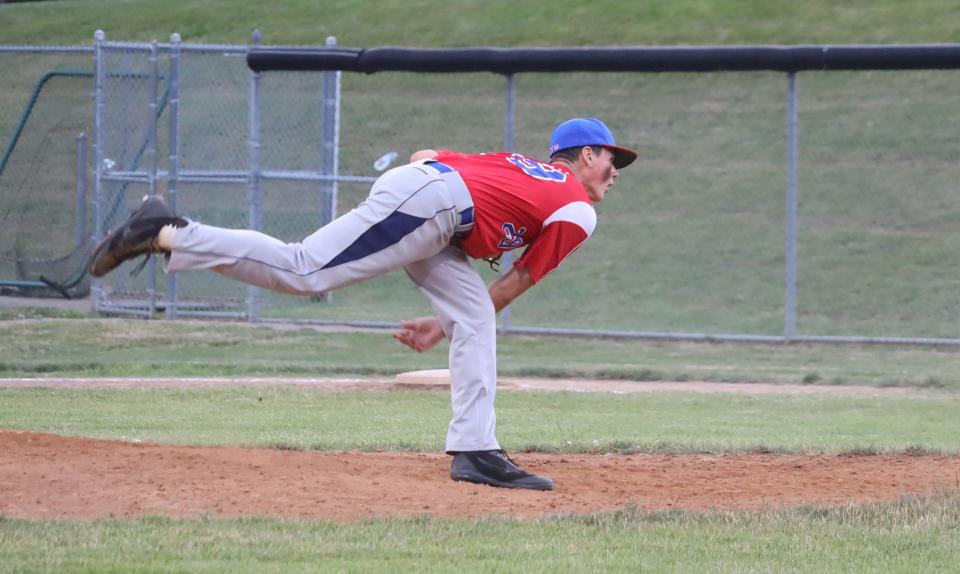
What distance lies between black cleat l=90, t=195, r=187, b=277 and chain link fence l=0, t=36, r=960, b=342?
22.5 ft

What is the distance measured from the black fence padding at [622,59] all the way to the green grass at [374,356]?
111 inches

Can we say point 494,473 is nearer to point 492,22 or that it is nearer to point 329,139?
point 329,139

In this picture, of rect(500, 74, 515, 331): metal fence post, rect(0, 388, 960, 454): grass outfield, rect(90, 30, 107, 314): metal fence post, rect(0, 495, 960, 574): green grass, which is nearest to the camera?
rect(0, 495, 960, 574): green grass

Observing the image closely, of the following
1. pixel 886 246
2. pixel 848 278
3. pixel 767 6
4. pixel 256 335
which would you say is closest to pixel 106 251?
pixel 256 335

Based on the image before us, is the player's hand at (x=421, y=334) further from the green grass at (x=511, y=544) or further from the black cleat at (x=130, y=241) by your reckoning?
the black cleat at (x=130, y=241)

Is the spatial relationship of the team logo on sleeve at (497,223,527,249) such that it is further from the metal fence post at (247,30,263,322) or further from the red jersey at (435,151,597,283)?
the metal fence post at (247,30,263,322)

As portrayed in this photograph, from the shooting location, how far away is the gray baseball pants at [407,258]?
5535 millimetres

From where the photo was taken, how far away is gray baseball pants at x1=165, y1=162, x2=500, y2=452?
554 cm

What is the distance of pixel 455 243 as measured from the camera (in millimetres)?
6234

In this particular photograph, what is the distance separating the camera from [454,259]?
6305mm

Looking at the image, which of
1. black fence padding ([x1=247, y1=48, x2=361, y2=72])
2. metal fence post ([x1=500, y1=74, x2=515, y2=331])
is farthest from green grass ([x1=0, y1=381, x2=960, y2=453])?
black fence padding ([x1=247, y1=48, x2=361, y2=72])

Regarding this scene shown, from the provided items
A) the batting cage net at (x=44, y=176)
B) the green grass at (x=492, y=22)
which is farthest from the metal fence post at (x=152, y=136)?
the green grass at (x=492, y=22)

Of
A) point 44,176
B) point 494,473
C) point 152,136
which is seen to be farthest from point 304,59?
point 494,473

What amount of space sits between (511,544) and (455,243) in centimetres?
162
